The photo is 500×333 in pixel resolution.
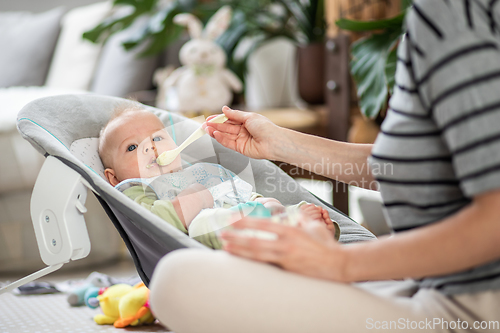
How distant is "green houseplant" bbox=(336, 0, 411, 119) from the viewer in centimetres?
132

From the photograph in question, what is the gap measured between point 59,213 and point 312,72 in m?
1.56

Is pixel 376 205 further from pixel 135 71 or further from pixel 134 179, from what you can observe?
pixel 135 71

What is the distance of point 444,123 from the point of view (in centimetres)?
47

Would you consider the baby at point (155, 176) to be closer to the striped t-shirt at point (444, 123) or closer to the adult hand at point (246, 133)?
the adult hand at point (246, 133)

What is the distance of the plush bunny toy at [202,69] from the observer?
1948 millimetres

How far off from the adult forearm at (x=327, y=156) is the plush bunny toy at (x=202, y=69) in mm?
1185

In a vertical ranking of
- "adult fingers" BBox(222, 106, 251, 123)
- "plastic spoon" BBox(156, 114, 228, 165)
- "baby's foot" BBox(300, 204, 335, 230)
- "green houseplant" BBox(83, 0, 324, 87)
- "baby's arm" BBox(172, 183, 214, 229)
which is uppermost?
"green houseplant" BBox(83, 0, 324, 87)

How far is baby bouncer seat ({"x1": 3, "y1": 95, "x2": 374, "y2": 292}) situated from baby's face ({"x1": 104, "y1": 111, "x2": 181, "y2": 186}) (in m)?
0.04

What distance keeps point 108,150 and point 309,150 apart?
46 cm

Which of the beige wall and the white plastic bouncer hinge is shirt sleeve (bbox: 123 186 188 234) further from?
the beige wall

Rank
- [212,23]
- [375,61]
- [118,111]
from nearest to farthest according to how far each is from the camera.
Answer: [118,111]
[375,61]
[212,23]

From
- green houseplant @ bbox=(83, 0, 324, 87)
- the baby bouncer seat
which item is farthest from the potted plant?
the baby bouncer seat

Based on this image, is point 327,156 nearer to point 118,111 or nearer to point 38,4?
point 118,111

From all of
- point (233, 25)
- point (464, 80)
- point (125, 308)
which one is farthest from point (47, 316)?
point (233, 25)
